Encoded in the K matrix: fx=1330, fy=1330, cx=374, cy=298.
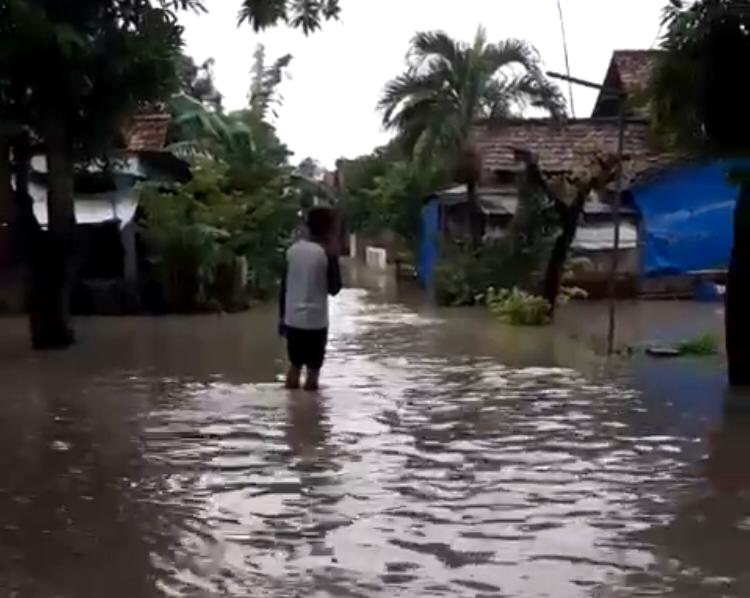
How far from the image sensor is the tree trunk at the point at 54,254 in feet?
54.4

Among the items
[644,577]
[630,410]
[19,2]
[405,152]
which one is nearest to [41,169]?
[405,152]

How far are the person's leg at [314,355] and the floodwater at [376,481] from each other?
21 centimetres

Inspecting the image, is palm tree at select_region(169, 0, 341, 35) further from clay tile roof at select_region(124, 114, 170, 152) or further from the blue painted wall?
the blue painted wall

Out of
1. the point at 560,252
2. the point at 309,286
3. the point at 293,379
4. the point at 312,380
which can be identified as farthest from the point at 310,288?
the point at 560,252

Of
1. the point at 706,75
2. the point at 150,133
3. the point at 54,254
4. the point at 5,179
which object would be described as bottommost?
the point at 54,254

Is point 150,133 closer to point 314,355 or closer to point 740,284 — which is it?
point 314,355

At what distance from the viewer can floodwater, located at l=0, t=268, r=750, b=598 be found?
600 cm

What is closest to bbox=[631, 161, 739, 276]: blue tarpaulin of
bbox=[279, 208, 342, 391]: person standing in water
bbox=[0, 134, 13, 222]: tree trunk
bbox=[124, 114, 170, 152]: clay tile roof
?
bbox=[124, 114, 170, 152]: clay tile roof

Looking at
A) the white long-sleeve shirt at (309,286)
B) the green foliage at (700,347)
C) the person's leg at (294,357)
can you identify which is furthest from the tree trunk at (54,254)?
the green foliage at (700,347)

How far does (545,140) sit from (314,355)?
18.6m

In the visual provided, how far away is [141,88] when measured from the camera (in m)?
16.0

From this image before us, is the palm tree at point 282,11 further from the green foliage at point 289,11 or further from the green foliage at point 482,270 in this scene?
the green foliage at point 482,270

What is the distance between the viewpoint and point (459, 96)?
28.4 metres

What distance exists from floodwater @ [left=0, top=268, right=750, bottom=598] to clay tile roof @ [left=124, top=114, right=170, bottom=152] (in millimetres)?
12534
